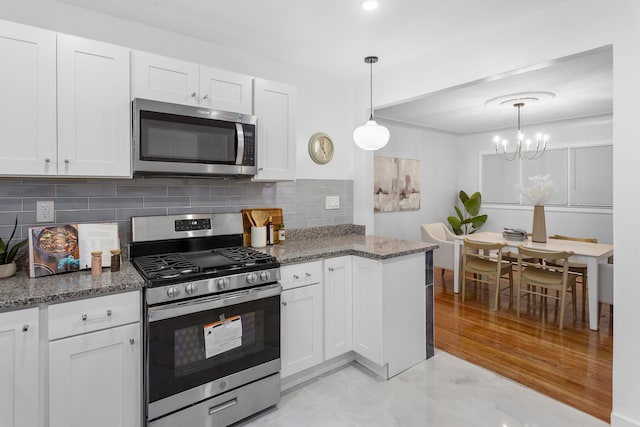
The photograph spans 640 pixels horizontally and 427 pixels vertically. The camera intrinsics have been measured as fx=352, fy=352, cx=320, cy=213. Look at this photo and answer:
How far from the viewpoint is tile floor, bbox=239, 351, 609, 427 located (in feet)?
6.72

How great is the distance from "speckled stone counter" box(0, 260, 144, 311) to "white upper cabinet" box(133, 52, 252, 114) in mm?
1046

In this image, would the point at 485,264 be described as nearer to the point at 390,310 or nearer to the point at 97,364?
the point at 390,310

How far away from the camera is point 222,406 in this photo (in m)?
1.94

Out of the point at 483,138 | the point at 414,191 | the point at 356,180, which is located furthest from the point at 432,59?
the point at 483,138

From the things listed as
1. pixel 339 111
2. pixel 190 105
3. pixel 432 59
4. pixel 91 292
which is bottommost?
pixel 91 292

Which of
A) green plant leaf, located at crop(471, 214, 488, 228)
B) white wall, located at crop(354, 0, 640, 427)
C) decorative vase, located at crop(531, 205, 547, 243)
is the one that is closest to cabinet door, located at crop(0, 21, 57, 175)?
white wall, located at crop(354, 0, 640, 427)

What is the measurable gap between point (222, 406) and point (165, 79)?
6.34 feet

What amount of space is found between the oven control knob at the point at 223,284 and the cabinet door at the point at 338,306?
0.78 metres

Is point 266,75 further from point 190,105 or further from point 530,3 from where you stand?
point 530,3

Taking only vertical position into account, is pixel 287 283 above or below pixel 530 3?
below

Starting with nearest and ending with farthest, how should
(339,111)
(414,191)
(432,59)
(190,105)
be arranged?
(190,105) < (432,59) < (339,111) < (414,191)

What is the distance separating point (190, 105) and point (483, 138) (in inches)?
237

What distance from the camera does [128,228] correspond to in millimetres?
2287

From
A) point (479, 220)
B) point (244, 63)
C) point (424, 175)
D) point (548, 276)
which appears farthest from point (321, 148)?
point (479, 220)
